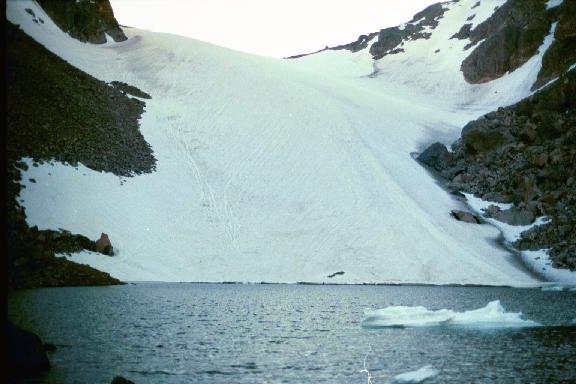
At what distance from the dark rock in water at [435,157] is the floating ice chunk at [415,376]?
175 ft

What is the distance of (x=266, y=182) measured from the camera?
6009 centimetres

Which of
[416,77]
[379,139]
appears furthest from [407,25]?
[379,139]

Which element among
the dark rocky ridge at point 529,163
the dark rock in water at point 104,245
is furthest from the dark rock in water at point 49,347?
the dark rocky ridge at point 529,163

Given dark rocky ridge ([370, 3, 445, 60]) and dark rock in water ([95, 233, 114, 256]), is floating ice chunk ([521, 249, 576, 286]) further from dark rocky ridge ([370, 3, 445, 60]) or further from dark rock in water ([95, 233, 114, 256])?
dark rocky ridge ([370, 3, 445, 60])

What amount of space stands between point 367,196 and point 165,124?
25.3 m

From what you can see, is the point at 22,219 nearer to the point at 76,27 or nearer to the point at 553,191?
the point at 553,191

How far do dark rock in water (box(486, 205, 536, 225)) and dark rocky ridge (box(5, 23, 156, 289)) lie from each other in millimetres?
33378

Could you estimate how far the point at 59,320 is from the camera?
75.0ft

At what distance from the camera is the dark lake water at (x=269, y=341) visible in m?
15.5

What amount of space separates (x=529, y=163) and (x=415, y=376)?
49517 millimetres

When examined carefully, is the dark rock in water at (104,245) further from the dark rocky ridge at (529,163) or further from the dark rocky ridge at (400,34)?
the dark rocky ridge at (400,34)

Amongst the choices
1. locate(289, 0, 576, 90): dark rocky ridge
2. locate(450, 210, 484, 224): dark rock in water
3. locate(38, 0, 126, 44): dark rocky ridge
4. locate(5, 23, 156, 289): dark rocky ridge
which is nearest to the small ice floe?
locate(5, 23, 156, 289): dark rocky ridge

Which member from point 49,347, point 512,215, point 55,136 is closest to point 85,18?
point 55,136

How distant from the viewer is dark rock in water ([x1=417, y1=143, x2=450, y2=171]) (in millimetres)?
66688
